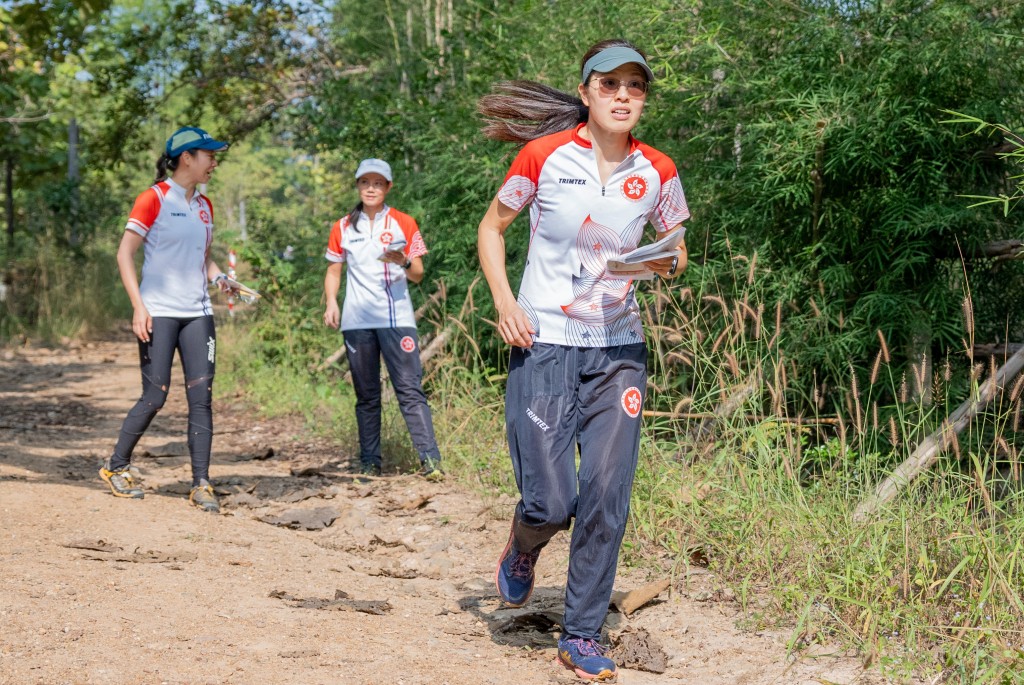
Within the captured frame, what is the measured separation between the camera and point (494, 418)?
735 centimetres

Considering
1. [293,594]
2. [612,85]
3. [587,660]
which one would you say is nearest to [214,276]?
[293,594]

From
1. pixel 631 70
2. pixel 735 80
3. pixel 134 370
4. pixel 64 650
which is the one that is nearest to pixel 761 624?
pixel 631 70

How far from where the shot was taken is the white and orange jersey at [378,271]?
7051 millimetres

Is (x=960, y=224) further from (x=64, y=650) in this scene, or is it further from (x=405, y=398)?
(x=64, y=650)

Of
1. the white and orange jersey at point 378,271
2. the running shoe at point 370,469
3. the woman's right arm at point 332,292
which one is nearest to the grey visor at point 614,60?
the white and orange jersey at point 378,271

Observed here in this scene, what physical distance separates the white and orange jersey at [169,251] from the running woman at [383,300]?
3.67ft

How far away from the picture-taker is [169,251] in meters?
6.23

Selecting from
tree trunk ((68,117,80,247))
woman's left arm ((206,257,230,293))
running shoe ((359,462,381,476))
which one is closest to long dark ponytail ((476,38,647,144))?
woman's left arm ((206,257,230,293))

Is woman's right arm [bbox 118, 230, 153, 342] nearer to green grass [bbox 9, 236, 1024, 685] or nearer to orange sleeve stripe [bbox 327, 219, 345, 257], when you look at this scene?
orange sleeve stripe [bbox 327, 219, 345, 257]

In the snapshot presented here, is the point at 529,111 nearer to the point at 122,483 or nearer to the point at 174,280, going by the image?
the point at 174,280

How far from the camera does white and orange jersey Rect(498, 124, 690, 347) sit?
3.67 metres

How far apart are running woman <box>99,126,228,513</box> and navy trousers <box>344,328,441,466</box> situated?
1.09m

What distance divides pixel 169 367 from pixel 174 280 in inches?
20.3

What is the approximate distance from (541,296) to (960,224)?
11.3ft
